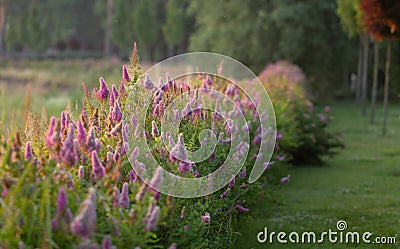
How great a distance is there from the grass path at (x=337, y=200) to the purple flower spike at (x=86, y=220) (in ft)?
8.68

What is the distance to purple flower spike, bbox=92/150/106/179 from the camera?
10.2 ft

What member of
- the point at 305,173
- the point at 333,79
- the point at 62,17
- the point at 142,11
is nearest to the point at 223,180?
the point at 305,173

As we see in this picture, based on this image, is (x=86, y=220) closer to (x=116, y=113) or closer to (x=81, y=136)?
(x=81, y=136)

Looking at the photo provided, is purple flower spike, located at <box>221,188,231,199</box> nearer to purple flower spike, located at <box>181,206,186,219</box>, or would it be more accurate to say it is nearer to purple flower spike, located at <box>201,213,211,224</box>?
purple flower spike, located at <box>201,213,211,224</box>

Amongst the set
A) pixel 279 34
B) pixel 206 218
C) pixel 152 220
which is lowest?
pixel 206 218

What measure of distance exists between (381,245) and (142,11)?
36.2 meters

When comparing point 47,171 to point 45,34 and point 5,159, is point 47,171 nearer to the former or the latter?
point 5,159

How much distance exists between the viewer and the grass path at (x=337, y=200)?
5.85 metres

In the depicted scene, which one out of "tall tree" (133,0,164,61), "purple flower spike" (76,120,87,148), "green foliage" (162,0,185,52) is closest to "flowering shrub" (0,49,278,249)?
"purple flower spike" (76,120,87,148)

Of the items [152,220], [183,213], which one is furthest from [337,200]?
[152,220]

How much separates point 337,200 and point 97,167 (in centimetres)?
464

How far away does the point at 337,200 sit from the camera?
7.19 m

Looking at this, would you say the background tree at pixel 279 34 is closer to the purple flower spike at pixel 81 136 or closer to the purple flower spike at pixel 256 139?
the purple flower spike at pixel 256 139

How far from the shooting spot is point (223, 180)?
171 inches
